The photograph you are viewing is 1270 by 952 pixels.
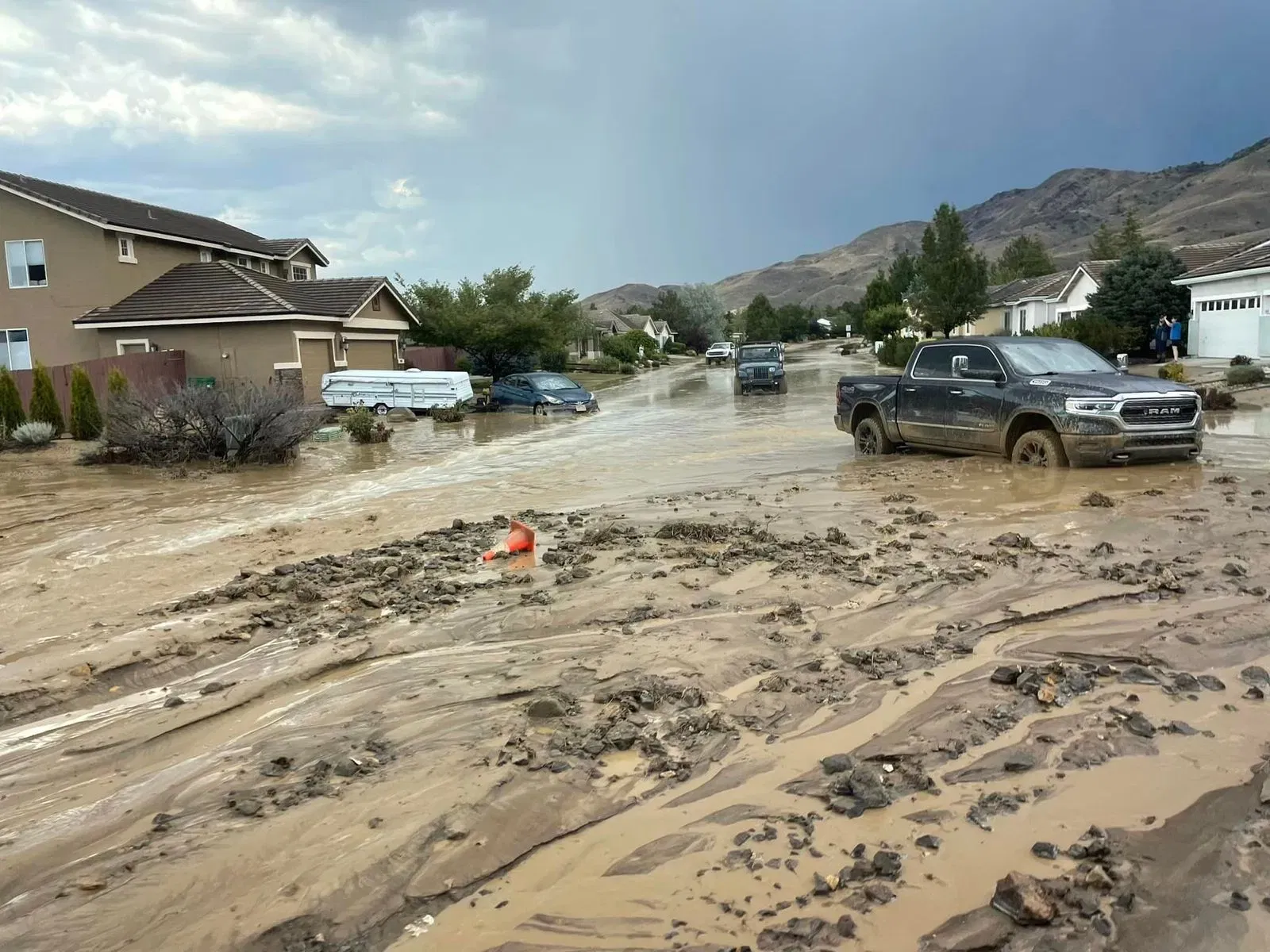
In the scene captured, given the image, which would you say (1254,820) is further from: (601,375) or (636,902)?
(601,375)

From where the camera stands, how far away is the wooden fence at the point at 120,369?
23.0 m

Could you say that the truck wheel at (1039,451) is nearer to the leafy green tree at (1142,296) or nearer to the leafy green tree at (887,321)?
the leafy green tree at (1142,296)

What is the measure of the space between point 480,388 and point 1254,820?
36601 mm

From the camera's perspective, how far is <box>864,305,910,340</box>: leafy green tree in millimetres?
68125

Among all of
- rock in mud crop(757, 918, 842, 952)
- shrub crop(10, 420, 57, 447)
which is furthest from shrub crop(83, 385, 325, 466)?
rock in mud crop(757, 918, 842, 952)

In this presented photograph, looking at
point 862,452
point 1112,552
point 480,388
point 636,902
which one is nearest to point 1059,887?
point 636,902

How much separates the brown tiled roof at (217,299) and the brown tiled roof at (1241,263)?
2842 cm

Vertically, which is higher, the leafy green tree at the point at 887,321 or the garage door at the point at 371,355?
the leafy green tree at the point at 887,321

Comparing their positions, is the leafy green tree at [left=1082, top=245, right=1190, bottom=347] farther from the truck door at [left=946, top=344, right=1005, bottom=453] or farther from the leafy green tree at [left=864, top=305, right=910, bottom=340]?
the leafy green tree at [left=864, top=305, right=910, bottom=340]

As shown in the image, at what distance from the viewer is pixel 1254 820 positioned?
335 centimetres

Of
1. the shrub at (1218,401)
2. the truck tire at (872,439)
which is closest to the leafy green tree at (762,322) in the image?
the shrub at (1218,401)

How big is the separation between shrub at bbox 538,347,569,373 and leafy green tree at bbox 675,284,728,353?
192ft

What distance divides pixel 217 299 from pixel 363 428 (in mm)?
10175

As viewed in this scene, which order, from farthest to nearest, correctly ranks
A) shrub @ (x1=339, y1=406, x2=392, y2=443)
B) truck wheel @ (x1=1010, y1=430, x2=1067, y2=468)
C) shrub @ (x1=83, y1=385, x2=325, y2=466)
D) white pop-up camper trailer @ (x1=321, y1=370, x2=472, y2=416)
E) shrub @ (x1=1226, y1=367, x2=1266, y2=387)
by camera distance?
white pop-up camper trailer @ (x1=321, y1=370, x2=472, y2=416) < shrub @ (x1=1226, y1=367, x2=1266, y2=387) < shrub @ (x1=339, y1=406, x2=392, y2=443) < shrub @ (x1=83, y1=385, x2=325, y2=466) < truck wheel @ (x1=1010, y1=430, x2=1067, y2=468)
